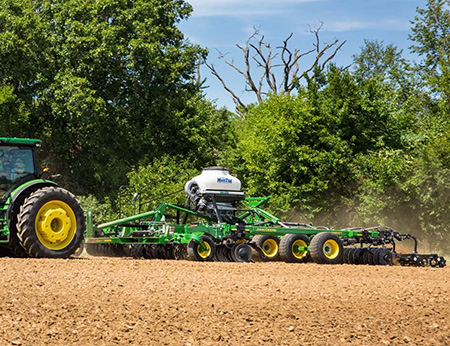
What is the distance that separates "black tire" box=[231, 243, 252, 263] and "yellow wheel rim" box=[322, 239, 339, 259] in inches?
75.4

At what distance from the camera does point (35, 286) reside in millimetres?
9516

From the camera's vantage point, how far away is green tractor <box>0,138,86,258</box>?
12.6 metres

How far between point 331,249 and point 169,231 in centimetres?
393

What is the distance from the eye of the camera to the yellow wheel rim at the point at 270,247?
16938 mm

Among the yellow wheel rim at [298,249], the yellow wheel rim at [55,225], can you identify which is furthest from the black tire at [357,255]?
the yellow wheel rim at [55,225]

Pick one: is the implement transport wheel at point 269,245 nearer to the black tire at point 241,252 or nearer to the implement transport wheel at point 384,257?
the black tire at point 241,252

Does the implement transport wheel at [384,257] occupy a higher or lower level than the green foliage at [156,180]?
lower

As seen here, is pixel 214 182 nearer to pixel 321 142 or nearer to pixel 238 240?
pixel 238 240

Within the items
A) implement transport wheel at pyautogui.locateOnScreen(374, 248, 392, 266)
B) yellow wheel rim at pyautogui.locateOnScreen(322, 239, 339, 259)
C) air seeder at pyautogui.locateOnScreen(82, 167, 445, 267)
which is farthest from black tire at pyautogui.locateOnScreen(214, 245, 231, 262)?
implement transport wheel at pyautogui.locateOnScreen(374, 248, 392, 266)

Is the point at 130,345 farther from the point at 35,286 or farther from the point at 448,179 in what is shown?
the point at 448,179

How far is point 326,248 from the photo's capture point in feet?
55.0

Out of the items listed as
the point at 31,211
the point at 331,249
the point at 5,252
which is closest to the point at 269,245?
the point at 331,249

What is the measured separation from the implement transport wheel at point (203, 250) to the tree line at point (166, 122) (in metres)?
11.2

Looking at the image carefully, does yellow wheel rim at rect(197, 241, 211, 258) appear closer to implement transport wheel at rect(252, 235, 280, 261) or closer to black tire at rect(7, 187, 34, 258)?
implement transport wheel at rect(252, 235, 280, 261)
